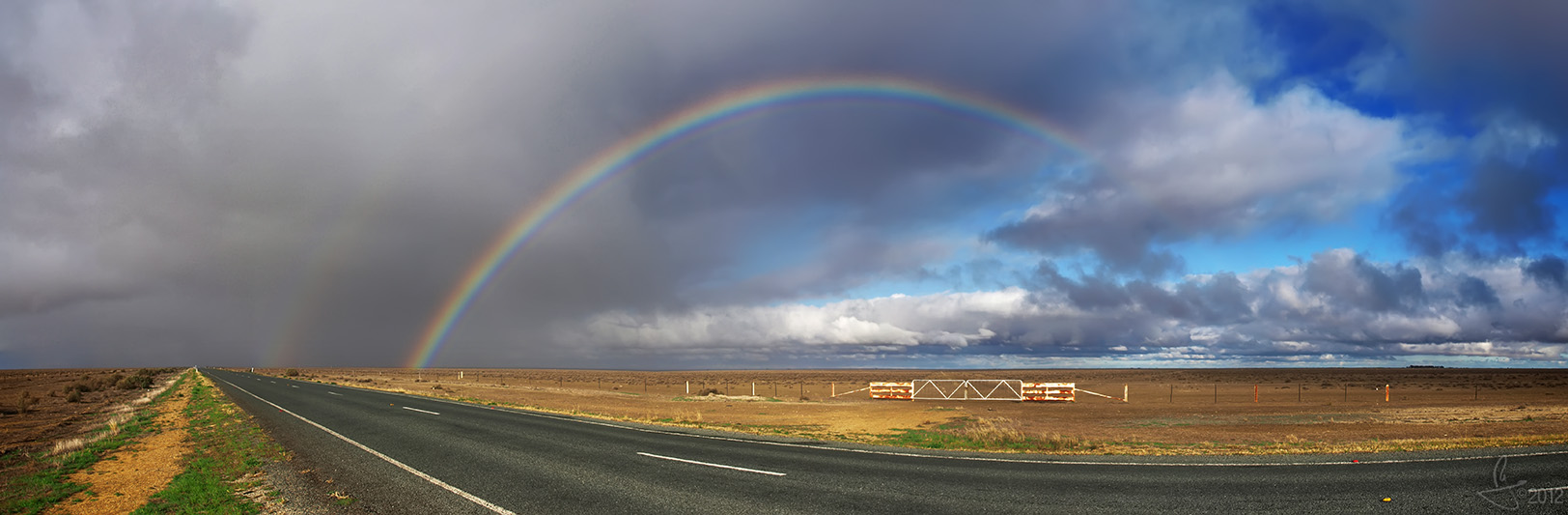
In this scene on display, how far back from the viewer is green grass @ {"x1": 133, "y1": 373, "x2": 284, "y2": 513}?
37.0 ft

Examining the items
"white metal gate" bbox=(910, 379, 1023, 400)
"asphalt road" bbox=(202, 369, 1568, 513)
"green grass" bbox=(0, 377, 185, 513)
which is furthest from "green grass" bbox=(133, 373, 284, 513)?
"white metal gate" bbox=(910, 379, 1023, 400)

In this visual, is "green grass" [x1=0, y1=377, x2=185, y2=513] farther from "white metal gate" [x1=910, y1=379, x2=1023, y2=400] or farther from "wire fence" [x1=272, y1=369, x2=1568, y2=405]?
"white metal gate" [x1=910, y1=379, x2=1023, y2=400]

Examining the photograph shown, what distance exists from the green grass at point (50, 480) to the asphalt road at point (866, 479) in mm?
4272

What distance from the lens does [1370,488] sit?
36.8 feet

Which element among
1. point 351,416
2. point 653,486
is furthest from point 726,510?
point 351,416

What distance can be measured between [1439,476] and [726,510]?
44.0ft

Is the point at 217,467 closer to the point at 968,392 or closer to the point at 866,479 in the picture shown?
the point at 866,479

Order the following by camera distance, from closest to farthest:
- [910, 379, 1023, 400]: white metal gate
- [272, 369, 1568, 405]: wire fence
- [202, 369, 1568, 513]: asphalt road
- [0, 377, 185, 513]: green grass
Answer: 1. [202, 369, 1568, 513]: asphalt road
2. [0, 377, 185, 513]: green grass
3. [272, 369, 1568, 405]: wire fence
4. [910, 379, 1023, 400]: white metal gate

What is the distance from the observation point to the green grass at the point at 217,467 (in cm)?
1128

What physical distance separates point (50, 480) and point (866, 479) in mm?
18016

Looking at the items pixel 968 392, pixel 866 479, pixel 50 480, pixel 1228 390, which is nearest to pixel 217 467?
pixel 50 480

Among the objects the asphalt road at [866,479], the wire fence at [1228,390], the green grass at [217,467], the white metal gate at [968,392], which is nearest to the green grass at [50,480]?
the green grass at [217,467]

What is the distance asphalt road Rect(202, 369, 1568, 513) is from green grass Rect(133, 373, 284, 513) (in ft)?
4.07

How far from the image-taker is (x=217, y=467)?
15.2m
